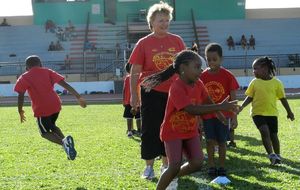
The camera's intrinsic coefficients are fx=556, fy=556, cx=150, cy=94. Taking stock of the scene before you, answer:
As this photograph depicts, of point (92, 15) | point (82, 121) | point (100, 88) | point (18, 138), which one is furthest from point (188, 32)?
point (18, 138)

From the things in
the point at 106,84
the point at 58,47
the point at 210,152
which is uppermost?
the point at 210,152

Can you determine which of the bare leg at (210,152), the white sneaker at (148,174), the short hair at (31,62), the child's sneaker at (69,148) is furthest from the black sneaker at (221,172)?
the short hair at (31,62)

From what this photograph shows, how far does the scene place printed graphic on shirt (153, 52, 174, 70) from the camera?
19.8ft

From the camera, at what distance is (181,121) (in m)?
4.98

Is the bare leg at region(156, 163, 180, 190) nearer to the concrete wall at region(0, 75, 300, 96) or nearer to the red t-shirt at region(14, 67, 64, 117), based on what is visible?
the red t-shirt at region(14, 67, 64, 117)

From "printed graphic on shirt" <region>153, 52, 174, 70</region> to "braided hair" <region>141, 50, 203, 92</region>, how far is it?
64 cm

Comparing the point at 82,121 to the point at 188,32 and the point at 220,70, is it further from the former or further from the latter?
the point at 188,32

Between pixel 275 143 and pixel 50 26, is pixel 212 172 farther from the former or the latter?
pixel 50 26

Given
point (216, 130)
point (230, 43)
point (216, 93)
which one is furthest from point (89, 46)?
point (216, 130)

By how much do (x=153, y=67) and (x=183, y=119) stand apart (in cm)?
124

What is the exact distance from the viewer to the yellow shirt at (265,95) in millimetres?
7176

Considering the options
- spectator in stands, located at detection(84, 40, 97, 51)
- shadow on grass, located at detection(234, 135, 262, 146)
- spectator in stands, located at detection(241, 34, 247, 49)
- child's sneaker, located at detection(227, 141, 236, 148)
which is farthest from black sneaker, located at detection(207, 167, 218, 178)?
spectator in stands, located at detection(241, 34, 247, 49)

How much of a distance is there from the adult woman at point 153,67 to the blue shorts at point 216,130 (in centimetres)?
62

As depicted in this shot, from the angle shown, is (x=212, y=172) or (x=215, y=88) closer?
(x=212, y=172)
